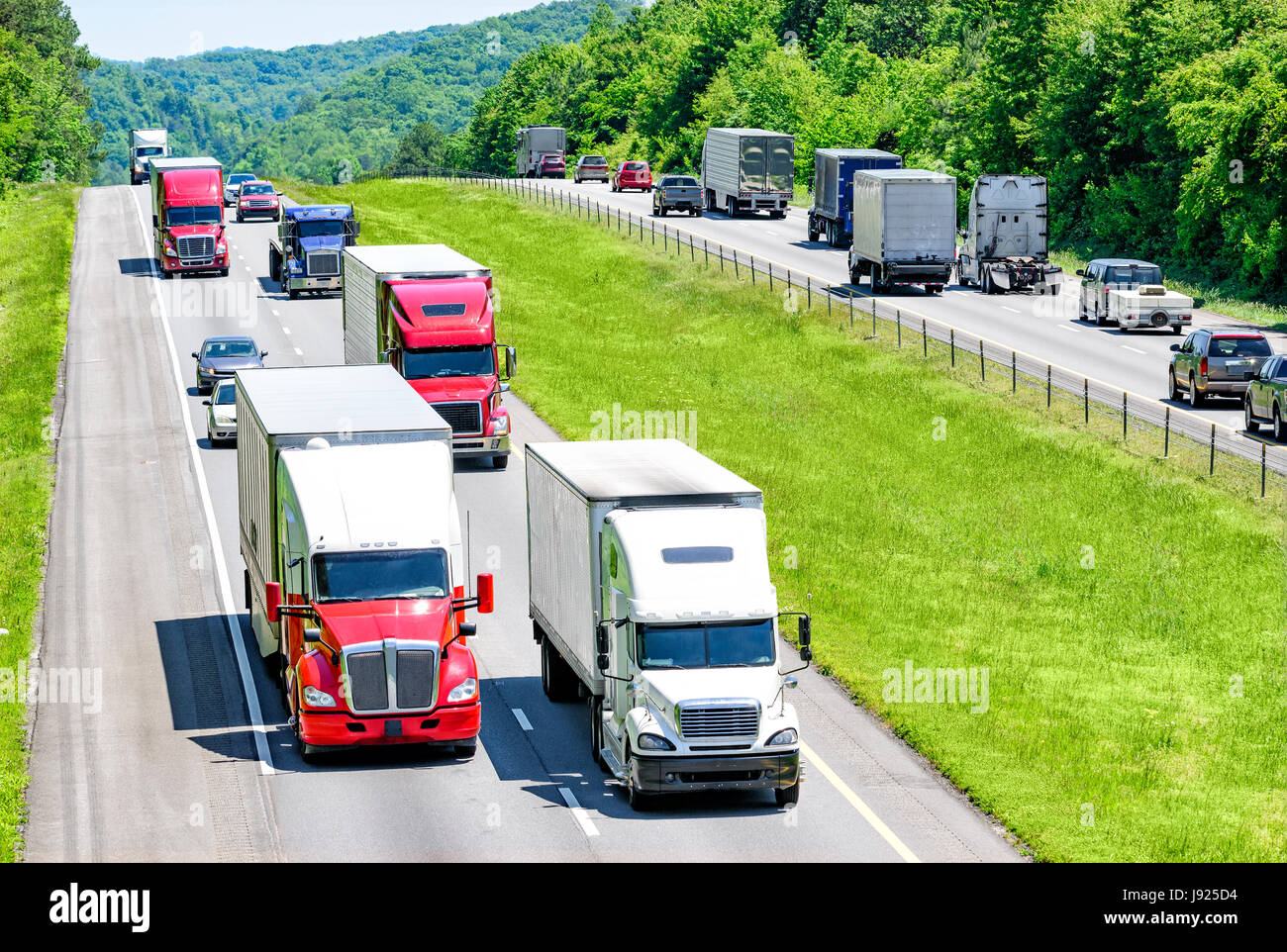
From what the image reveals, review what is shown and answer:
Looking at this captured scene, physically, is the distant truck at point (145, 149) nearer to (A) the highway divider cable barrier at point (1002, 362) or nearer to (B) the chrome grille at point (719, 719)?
(A) the highway divider cable barrier at point (1002, 362)

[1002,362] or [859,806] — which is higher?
[1002,362]

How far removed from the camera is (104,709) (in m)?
24.3

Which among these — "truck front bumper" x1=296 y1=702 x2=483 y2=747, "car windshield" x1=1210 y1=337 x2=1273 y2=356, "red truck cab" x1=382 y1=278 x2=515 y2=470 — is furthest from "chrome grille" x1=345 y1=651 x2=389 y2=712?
"car windshield" x1=1210 y1=337 x2=1273 y2=356

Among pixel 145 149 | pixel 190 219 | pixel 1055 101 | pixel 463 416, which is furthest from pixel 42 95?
pixel 463 416

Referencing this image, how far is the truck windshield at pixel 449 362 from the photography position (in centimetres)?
3797

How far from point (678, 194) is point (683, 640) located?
69.9 metres

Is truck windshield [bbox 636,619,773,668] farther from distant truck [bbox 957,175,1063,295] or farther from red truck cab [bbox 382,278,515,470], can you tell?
distant truck [bbox 957,175,1063,295]

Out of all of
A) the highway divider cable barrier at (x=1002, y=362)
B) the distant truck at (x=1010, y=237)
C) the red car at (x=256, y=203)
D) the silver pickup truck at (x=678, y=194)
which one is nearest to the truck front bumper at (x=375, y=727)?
the highway divider cable barrier at (x=1002, y=362)

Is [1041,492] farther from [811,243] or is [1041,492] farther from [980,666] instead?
[811,243]

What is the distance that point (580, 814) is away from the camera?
19891mm

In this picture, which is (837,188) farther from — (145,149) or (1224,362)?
(145,149)

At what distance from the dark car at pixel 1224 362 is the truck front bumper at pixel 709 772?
26.9 m

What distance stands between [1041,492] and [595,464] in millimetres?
16438
